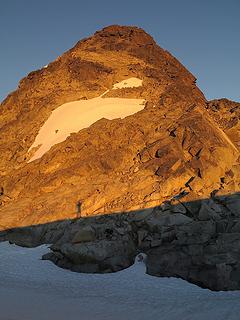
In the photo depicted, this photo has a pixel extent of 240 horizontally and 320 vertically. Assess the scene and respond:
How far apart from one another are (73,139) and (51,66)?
12.3 meters

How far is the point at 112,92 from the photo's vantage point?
3334 centimetres

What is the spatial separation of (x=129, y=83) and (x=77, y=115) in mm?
5940

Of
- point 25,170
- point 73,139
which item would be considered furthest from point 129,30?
point 25,170

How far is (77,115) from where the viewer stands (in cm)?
3102

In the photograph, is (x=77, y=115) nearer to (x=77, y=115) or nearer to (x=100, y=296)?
(x=77, y=115)

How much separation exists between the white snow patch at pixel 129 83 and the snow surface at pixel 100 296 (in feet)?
59.1

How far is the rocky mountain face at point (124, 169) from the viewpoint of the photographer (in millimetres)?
18234

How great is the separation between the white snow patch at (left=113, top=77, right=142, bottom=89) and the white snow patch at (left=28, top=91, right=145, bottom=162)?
197 centimetres

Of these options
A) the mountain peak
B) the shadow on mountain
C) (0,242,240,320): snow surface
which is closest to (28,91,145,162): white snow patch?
the shadow on mountain

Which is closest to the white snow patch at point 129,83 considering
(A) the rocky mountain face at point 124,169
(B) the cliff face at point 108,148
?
(A) the rocky mountain face at point 124,169

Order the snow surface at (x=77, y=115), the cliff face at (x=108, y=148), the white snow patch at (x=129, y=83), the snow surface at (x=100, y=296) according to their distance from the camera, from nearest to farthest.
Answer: the snow surface at (x=100, y=296) → the cliff face at (x=108, y=148) → the snow surface at (x=77, y=115) → the white snow patch at (x=129, y=83)

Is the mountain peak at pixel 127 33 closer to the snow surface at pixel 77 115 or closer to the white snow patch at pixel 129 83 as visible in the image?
the white snow patch at pixel 129 83

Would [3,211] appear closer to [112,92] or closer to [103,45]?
[112,92]

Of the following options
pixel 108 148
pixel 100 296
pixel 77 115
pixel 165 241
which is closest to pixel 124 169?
pixel 108 148
